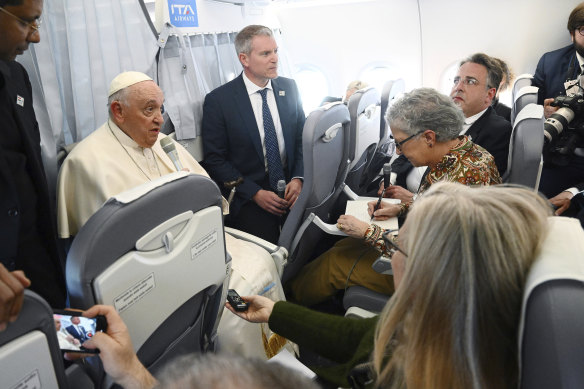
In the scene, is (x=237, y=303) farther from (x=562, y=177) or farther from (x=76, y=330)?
(x=562, y=177)

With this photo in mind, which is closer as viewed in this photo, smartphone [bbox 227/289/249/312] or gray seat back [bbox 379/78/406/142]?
smartphone [bbox 227/289/249/312]

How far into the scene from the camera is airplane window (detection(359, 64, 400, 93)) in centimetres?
559

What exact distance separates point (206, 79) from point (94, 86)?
1.31m

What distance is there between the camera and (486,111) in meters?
2.94

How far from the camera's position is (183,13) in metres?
3.21

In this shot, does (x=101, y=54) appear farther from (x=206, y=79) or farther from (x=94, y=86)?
(x=206, y=79)

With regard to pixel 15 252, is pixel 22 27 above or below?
above

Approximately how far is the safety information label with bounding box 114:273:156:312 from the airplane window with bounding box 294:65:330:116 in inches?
193

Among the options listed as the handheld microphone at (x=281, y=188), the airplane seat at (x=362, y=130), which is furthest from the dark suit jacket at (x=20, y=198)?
the airplane seat at (x=362, y=130)

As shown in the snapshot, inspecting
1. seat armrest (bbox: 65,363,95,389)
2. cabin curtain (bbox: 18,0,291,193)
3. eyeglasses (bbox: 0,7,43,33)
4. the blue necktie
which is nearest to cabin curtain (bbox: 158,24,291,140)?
cabin curtain (bbox: 18,0,291,193)

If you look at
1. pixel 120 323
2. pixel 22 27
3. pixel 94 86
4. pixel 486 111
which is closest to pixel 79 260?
pixel 120 323

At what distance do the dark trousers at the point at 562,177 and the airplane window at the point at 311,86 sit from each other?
301cm

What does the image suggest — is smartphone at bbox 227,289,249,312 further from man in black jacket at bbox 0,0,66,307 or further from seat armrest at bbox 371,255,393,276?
man in black jacket at bbox 0,0,66,307

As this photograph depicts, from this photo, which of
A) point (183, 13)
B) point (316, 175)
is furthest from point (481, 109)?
point (183, 13)
